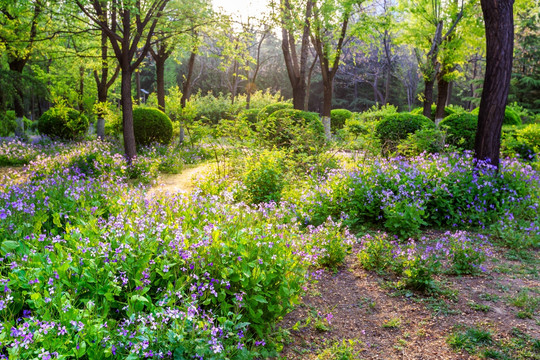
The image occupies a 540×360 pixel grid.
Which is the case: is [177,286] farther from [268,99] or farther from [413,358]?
[268,99]

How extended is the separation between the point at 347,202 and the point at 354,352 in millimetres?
2998

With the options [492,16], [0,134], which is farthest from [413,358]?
[0,134]

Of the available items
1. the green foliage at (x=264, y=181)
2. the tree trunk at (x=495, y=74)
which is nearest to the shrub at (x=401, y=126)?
the tree trunk at (x=495, y=74)

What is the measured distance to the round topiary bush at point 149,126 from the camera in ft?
41.2

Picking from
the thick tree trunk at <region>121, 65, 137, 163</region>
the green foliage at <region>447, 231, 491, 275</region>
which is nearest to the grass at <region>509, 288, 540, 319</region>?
the green foliage at <region>447, 231, 491, 275</region>

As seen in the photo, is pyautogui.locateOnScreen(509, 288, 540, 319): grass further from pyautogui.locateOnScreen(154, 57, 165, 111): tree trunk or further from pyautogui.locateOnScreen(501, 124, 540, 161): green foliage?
pyautogui.locateOnScreen(154, 57, 165, 111): tree trunk

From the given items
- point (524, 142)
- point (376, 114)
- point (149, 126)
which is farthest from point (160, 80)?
point (524, 142)

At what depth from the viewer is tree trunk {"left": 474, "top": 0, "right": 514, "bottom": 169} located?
6184 millimetres

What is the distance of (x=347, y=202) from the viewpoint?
18.4 ft

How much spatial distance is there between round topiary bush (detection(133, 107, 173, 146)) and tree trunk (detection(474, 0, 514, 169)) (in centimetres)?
976

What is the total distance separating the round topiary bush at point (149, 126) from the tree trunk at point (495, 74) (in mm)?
9762

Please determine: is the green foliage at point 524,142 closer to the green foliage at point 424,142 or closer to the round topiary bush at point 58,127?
the green foliage at point 424,142

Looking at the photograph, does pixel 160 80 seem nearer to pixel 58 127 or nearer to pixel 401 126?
pixel 58 127

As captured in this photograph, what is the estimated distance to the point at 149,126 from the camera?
12.6 meters
